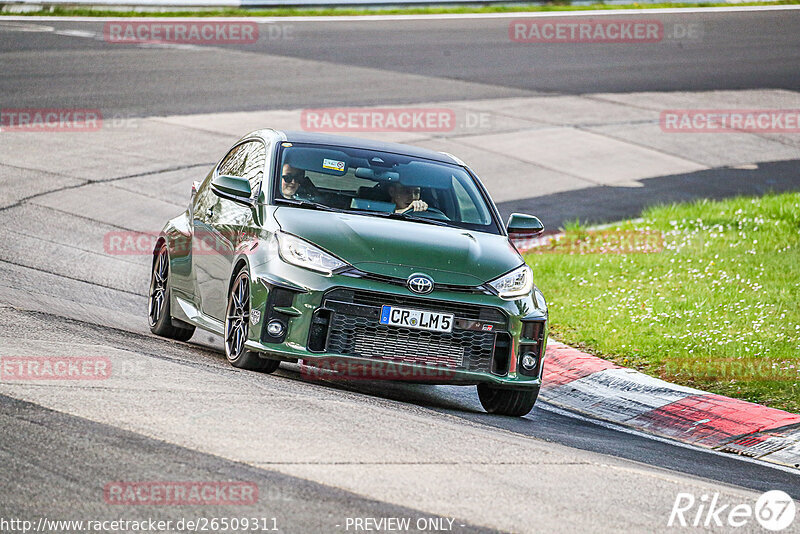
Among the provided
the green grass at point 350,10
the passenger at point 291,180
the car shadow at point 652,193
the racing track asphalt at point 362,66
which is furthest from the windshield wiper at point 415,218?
the green grass at point 350,10

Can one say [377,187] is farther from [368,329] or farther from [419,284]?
[368,329]

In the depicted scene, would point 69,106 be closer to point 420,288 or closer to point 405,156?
point 405,156

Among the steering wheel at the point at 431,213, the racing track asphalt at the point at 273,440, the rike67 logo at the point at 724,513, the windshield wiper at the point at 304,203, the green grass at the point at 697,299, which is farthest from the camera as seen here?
the green grass at the point at 697,299

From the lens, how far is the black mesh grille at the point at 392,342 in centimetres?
801

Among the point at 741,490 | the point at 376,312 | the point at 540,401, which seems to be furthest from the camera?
the point at 540,401

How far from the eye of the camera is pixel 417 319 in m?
8.03

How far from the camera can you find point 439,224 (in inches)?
357

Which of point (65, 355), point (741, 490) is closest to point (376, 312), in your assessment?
point (65, 355)

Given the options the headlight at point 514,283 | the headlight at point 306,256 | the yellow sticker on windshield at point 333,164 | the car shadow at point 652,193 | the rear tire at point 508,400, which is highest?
the yellow sticker on windshield at point 333,164

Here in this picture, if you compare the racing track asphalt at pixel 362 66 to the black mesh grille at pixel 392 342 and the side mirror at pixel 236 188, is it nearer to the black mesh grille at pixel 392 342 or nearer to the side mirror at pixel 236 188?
the side mirror at pixel 236 188

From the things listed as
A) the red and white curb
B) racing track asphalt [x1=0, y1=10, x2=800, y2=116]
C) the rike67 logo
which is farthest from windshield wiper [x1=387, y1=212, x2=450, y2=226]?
racing track asphalt [x1=0, y1=10, x2=800, y2=116]

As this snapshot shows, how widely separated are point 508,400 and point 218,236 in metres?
2.40

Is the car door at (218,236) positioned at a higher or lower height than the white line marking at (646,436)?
higher

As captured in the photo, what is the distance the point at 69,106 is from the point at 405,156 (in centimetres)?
1209
